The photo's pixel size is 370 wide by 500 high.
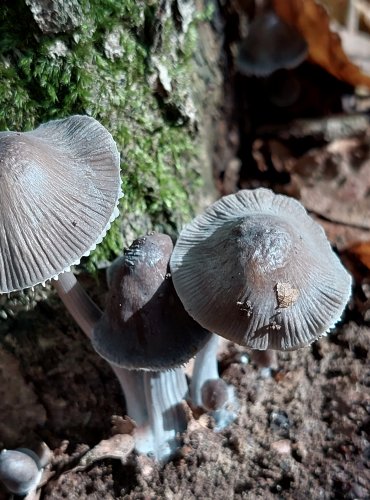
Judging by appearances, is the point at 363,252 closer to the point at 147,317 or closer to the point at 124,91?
the point at 147,317

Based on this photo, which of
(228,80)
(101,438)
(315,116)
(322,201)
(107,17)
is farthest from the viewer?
(315,116)

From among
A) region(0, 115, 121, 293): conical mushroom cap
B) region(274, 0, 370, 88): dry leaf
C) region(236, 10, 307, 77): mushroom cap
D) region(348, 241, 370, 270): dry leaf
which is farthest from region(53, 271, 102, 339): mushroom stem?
region(274, 0, 370, 88): dry leaf

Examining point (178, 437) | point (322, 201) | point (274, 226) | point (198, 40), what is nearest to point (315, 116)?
point (322, 201)

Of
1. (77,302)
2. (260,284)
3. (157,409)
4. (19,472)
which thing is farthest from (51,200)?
(19,472)

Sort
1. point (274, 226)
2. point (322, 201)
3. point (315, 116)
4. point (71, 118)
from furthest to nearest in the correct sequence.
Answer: point (315, 116), point (322, 201), point (71, 118), point (274, 226)

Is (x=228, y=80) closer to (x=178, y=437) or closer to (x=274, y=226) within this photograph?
(x=274, y=226)

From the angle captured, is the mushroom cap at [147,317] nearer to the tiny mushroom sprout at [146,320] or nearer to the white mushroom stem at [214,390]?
the tiny mushroom sprout at [146,320]
